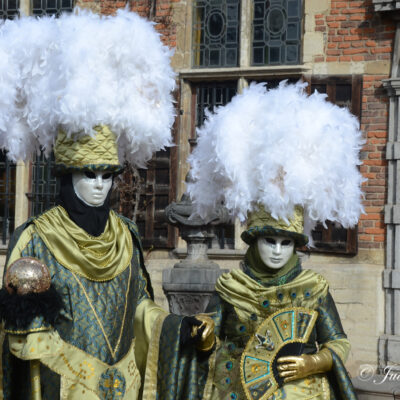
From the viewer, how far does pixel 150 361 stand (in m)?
5.18

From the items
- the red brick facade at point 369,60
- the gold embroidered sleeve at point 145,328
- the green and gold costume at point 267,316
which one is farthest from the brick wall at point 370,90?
the gold embroidered sleeve at point 145,328

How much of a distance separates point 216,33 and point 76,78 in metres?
6.23

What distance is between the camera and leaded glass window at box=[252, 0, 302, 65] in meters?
10.5

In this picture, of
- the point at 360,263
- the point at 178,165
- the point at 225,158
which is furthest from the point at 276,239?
the point at 178,165

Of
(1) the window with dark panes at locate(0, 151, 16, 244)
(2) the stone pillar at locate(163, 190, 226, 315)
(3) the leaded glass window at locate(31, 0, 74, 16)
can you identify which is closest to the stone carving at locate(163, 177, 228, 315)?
(2) the stone pillar at locate(163, 190, 226, 315)

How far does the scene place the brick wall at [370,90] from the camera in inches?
388

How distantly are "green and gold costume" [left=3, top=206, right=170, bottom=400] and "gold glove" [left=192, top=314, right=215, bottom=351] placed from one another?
0.19 meters

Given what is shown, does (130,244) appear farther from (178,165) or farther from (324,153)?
(178,165)

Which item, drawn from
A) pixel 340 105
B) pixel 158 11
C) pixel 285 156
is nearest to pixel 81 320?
pixel 285 156

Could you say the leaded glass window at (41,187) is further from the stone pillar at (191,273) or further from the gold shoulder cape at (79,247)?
the gold shoulder cape at (79,247)

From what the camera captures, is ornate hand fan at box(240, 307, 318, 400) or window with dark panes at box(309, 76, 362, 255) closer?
ornate hand fan at box(240, 307, 318, 400)

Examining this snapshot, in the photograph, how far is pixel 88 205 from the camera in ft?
16.4

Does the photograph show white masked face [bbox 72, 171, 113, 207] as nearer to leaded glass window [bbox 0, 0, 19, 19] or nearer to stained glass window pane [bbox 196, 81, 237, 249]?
stained glass window pane [bbox 196, 81, 237, 249]

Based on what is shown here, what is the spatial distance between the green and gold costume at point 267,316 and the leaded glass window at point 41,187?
22.0ft
